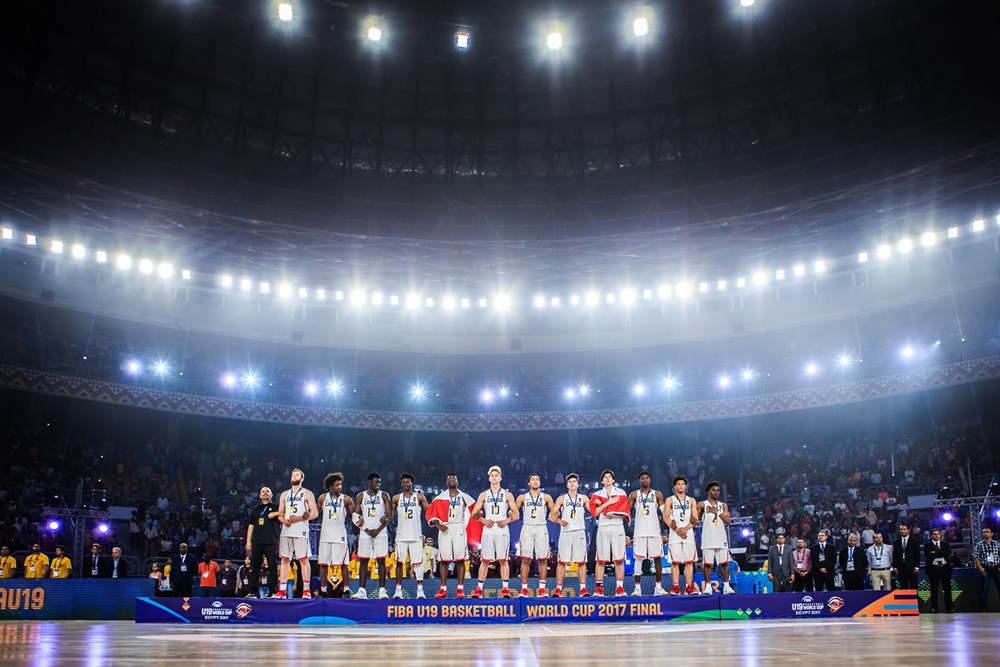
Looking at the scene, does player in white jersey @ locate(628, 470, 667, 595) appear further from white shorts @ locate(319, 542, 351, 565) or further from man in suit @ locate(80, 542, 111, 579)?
man in suit @ locate(80, 542, 111, 579)

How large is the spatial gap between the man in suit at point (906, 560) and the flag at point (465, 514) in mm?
11232

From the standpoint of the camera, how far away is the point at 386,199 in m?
28.1

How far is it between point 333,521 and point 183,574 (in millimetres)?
8271

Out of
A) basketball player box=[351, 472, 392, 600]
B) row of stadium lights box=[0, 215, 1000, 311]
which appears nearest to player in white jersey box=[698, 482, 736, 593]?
basketball player box=[351, 472, 392, 600]

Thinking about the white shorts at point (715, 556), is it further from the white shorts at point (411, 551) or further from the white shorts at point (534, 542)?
the white shorts at point (411, 551)

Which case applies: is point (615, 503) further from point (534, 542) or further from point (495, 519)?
point (495, 519)

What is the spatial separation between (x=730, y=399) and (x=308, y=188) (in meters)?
21.8

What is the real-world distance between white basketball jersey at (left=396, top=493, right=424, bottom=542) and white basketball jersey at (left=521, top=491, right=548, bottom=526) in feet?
6.75

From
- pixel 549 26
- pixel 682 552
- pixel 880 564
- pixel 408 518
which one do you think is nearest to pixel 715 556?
pixel 682 552

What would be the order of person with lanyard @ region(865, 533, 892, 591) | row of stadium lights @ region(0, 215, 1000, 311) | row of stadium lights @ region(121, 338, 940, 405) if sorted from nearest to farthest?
person with lanyard @ region(865, 533, 892, 591)
row of stadium lights @ region(0, 215, 1000, 311)
row of stadium lights @ region(121, 338, 940, 405)

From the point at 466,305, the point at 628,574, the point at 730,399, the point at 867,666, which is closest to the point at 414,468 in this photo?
the point at 466,305

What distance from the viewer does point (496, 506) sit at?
1573cm

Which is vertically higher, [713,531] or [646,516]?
[646,516]

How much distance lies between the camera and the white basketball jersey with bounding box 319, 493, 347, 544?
1566 centimetres
